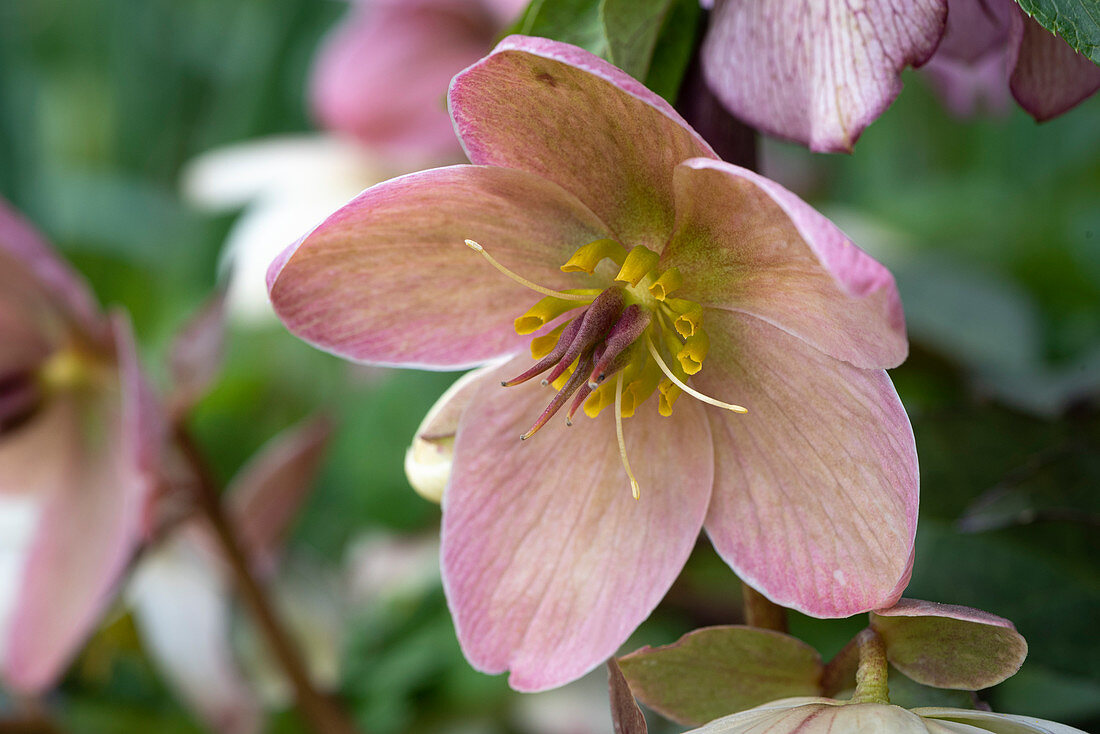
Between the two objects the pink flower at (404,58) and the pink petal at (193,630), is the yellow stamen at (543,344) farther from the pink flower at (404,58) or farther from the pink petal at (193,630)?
the pink flower at (404,58)

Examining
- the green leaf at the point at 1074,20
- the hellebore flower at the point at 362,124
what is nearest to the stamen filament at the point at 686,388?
the green leaf at the point at 1074,20

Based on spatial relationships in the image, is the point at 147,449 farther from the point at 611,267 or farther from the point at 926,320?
the point at 926,320

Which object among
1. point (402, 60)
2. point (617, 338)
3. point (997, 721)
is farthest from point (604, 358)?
point (402, 60)

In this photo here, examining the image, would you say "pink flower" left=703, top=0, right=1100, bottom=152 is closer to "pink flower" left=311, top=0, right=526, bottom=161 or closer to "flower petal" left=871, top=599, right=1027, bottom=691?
"flower petal" left=871, top=599, right=1027, bottom=691

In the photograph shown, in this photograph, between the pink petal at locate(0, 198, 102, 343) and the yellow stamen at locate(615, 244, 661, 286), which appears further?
the pink petal at locate(0, 198, 102, 343)

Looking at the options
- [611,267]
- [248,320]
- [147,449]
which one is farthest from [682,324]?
[248,320]

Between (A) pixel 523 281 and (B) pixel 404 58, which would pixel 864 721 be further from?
(B) pixel 404 58

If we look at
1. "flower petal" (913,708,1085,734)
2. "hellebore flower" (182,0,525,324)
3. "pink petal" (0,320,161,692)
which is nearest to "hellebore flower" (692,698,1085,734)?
"flower petal" (913,708,1085,734)
